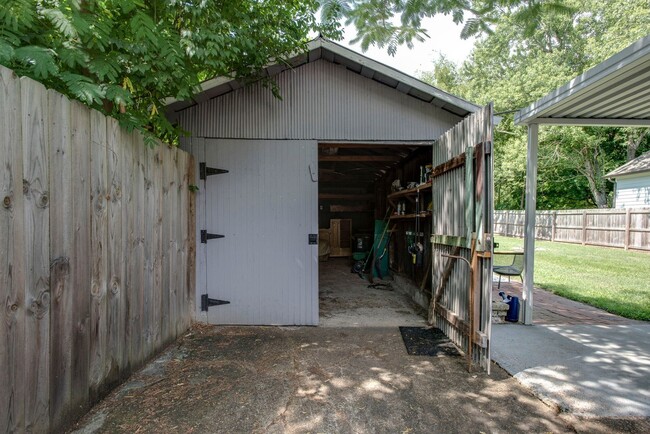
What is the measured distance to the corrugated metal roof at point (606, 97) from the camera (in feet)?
8.72

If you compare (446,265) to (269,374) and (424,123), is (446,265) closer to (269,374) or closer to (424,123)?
(424,123)

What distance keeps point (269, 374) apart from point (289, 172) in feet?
7.28

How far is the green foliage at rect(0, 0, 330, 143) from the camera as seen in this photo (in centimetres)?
188

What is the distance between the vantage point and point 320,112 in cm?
402

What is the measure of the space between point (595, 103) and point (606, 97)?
0.17 metres

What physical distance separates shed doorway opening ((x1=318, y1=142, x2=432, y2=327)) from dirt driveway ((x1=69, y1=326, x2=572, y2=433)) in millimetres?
1144

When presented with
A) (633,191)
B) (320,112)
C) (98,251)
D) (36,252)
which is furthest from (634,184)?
(36,252)

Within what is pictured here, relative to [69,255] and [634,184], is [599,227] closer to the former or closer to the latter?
[634,184]

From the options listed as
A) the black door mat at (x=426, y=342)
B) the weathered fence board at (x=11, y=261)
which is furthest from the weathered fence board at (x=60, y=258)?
the black door mat at (x=426, y=342)

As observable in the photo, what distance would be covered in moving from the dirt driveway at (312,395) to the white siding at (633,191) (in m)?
14.5

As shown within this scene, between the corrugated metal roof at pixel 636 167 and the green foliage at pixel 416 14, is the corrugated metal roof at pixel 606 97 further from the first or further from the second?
the corrugated metal roof at pixel 636 167

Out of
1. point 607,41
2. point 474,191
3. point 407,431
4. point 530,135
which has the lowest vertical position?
point 407,431

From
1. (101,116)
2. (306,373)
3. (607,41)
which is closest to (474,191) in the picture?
(306,373)

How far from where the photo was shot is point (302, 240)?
4.01m
